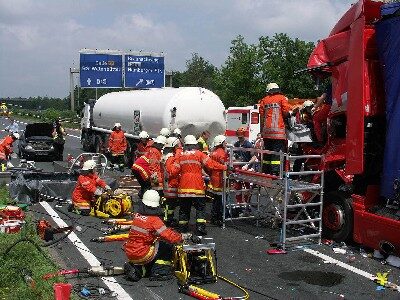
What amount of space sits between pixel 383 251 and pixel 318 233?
4.70 feet

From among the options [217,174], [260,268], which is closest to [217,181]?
[217,174]

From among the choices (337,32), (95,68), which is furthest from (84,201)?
(95,68)

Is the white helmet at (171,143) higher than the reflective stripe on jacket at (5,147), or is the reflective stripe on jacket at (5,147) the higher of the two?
the white helmet at (171,143)

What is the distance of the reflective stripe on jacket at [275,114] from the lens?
10281mm

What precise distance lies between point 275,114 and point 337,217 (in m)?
2.27

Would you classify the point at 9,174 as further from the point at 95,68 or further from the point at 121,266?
the point at 95,68

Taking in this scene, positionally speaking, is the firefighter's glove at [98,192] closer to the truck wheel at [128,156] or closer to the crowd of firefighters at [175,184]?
the crowd of firefighters at [175,184]

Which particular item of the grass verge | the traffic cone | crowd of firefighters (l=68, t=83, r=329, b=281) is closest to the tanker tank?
crowd of firefighters (l=68, t=83, r=329, b=281)

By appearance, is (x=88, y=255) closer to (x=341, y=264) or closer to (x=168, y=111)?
(x=341, y=264)

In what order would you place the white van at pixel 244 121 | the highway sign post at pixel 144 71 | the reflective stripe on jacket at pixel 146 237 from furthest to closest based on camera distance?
the highway sign post at pixel 144 71
the white van at pixel 244 121
the reflective stripe on jacket at pixel 146 237

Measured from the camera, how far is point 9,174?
45.5 ft

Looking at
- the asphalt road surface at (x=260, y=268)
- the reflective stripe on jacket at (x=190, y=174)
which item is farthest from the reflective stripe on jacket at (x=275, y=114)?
the asphalt road surface at (x=260, y=268)

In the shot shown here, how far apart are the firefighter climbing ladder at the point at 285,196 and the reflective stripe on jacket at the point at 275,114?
1.55ft

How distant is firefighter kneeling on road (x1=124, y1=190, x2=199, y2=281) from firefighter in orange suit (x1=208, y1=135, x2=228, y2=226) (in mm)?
3748
